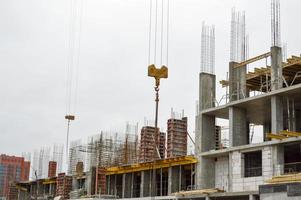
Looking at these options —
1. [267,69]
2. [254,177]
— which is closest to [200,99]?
[267,69]

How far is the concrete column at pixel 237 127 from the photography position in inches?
1204

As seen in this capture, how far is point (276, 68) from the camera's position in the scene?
28375 millimetres

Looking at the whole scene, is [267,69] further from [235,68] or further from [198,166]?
[198,166]

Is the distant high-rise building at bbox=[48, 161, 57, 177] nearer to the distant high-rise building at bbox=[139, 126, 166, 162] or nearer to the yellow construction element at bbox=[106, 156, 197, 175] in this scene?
the yellow construction element at bbox=[106, 156, 197, 175]

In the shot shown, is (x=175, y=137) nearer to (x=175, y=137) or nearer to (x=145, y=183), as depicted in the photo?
(x=175, y=137)

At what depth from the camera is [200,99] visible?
33.5 meters

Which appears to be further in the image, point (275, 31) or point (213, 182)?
point (213, 182)

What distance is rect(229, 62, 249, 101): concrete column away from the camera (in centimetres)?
3197

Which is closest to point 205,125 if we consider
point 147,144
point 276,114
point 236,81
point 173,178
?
point 236,81

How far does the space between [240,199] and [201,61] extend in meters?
9.96

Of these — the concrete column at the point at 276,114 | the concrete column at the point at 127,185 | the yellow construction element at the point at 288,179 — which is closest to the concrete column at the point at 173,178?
the concrete column at the point at 127,185

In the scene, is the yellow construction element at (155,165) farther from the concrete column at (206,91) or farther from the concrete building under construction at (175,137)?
the concrete column at (206,91)

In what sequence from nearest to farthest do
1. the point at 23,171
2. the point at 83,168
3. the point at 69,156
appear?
the point at 83,168 < the point at 69,156 < the point at 23,171

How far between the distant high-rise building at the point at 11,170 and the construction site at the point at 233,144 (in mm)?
44922
